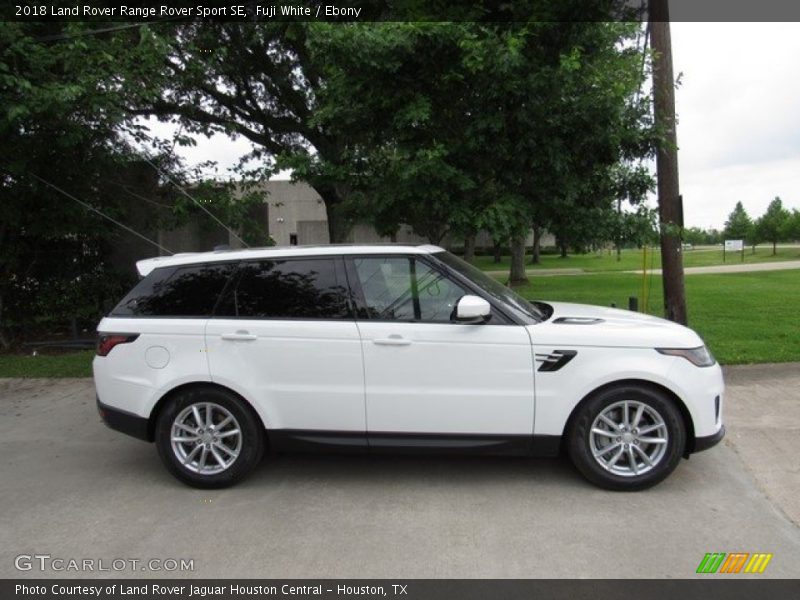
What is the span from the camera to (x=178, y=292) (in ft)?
14.4

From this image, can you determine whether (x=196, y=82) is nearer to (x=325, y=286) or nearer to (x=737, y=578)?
(x=325, y=286)

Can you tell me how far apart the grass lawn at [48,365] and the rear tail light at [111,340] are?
160 inches

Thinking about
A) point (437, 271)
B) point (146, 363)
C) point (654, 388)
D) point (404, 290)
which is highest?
point (437, 271)

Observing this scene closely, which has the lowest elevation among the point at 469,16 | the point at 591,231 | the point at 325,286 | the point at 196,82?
the point at 325,286

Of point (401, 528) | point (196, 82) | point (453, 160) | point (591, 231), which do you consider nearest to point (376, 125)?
point (453, 160)

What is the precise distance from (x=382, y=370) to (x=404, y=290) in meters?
0.59

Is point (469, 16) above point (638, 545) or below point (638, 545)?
above

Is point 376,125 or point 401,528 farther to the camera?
point 376,125

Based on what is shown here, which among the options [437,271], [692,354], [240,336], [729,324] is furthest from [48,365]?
[729,324]

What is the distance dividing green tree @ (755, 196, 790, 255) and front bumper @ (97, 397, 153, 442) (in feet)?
191

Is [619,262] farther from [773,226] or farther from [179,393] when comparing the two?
[179,393]

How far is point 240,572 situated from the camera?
10.3ft

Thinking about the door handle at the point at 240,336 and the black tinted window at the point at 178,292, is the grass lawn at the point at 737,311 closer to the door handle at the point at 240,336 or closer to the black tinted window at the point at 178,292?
the door handle at the point at 240,336

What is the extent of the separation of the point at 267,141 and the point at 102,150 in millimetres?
4469
